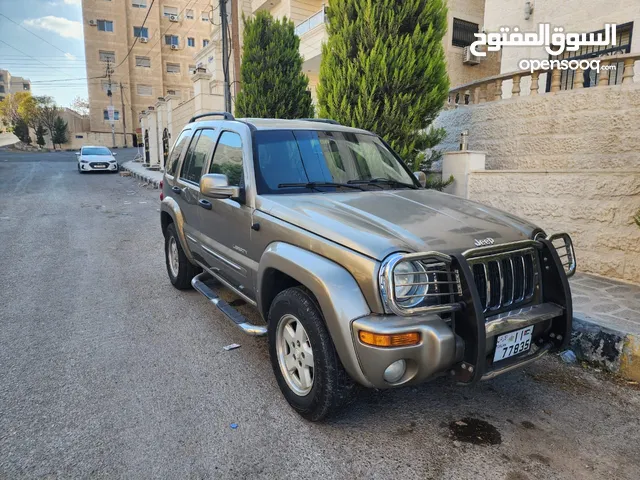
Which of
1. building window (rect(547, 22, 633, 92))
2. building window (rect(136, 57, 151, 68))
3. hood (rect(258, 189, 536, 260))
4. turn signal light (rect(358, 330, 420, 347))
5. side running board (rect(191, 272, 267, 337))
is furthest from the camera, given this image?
building window (rect(136, 57, 151, 68))

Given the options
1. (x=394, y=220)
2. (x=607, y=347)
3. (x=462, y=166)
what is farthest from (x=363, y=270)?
(x=462, y=166)

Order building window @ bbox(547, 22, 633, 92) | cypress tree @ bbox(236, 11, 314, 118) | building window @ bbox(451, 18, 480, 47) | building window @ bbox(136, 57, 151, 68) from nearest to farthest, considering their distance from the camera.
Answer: building window @ bbox(547, 22, 633, 92) < cypress tree @ bbox(236, 11, 314, 118) < building window @ bbox(451, 18, 480, 47) < building window @ bbox(136, 57, 151, 68)

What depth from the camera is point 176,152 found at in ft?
17.6

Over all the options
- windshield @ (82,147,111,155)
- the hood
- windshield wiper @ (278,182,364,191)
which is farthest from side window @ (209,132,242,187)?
windshield @ (82,147,111,155)

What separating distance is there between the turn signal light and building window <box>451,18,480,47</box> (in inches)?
721

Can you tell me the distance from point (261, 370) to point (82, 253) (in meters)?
4.95

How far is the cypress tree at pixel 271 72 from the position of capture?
11758 mm

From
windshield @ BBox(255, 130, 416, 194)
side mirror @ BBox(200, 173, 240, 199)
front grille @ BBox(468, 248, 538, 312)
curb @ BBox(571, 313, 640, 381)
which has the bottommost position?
curb @ BBox(571, 313, 640, 381)

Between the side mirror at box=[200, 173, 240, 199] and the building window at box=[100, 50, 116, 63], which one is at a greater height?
the building window at box=[100, 50, 116, 63]

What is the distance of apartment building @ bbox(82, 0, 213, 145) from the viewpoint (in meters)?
51.7

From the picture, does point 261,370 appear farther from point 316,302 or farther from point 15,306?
point 15,306

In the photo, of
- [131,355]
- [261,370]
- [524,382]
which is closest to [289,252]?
[261,370]

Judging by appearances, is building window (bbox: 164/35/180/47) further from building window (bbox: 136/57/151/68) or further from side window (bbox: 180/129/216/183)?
side window (bbox: 180/129/216/183)

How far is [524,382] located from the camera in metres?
3.46
